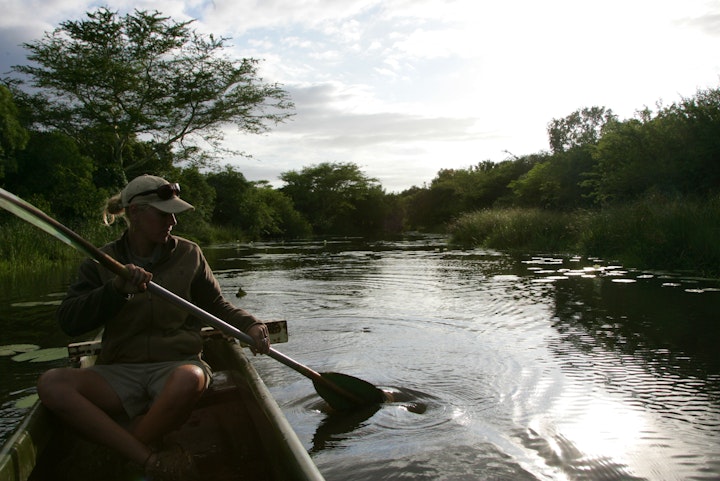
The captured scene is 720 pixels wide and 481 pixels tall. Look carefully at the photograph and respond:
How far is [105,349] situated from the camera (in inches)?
98.1

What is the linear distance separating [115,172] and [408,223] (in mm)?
42195

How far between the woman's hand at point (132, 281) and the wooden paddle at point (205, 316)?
0.07 feet

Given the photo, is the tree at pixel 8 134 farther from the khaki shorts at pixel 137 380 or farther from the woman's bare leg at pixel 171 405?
the woman's bare leg at pixel 171 405

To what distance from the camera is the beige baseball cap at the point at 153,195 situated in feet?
8.07

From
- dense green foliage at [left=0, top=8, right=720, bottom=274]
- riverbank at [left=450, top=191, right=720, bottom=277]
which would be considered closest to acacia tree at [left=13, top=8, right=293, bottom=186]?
dense green foliage at [left=0, top=8, right=720, bottom=274]

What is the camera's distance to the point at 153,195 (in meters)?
2.49

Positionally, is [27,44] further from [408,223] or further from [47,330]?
[408,223]

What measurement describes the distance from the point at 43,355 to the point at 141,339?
→ 2812mm

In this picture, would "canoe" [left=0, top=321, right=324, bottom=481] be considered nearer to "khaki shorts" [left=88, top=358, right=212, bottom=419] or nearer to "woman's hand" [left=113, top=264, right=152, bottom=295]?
"khaki shorts" [left=88, top=358, right=212, bottom=419]

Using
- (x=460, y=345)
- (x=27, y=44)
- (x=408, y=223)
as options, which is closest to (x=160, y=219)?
(x=460, y=345)

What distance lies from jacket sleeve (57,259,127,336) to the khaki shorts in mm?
202

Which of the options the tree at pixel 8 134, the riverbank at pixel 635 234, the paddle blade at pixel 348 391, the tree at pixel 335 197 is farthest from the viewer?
the tree at pixel 335 197

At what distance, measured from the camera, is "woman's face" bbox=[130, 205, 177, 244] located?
8.18 feet

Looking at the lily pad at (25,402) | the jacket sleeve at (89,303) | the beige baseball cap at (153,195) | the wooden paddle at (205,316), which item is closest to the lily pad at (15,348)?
the lily pad at (25,402)
